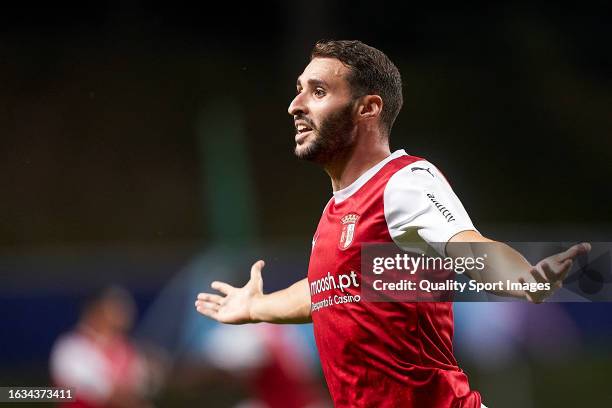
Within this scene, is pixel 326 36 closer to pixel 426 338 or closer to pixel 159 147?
pixel 159 147

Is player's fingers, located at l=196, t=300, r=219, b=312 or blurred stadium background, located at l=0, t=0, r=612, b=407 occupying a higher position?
blurred stadium background, located at l=0, t=0, r=612, b=407

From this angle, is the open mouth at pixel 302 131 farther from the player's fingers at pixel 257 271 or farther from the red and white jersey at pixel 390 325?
the player's fingers at pixel 257 271

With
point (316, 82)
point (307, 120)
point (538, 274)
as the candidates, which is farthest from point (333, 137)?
point (538, 274)

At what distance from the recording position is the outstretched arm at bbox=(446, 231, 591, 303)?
279 centimetres

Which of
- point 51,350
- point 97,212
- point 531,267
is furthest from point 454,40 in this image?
point 531,267

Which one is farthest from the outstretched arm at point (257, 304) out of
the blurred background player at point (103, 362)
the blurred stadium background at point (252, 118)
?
the blurred stadium background at point (252, 118)

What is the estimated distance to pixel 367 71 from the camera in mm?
3826

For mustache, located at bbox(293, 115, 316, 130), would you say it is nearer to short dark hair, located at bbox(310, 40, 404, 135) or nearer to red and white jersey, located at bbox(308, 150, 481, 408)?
short dark hair, located at bbox(310, 40, 404, 135)

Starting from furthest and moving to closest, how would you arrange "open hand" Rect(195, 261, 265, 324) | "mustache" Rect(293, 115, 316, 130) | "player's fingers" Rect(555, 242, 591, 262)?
"open hand" Rect(195, 261, 265, 324), "mustache" Rect(293, 115, 316, 130), "player's fingers" Rect(555, 242, 591, 262)

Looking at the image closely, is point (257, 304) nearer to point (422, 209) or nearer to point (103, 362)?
point (422, 209)

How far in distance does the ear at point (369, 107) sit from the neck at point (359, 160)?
0.09 m

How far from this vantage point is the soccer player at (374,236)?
3.21 m

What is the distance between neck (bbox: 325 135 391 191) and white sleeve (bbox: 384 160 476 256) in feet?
1.14

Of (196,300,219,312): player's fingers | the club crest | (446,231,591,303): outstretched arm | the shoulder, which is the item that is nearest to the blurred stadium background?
(196,300,219,312): player's fingers
